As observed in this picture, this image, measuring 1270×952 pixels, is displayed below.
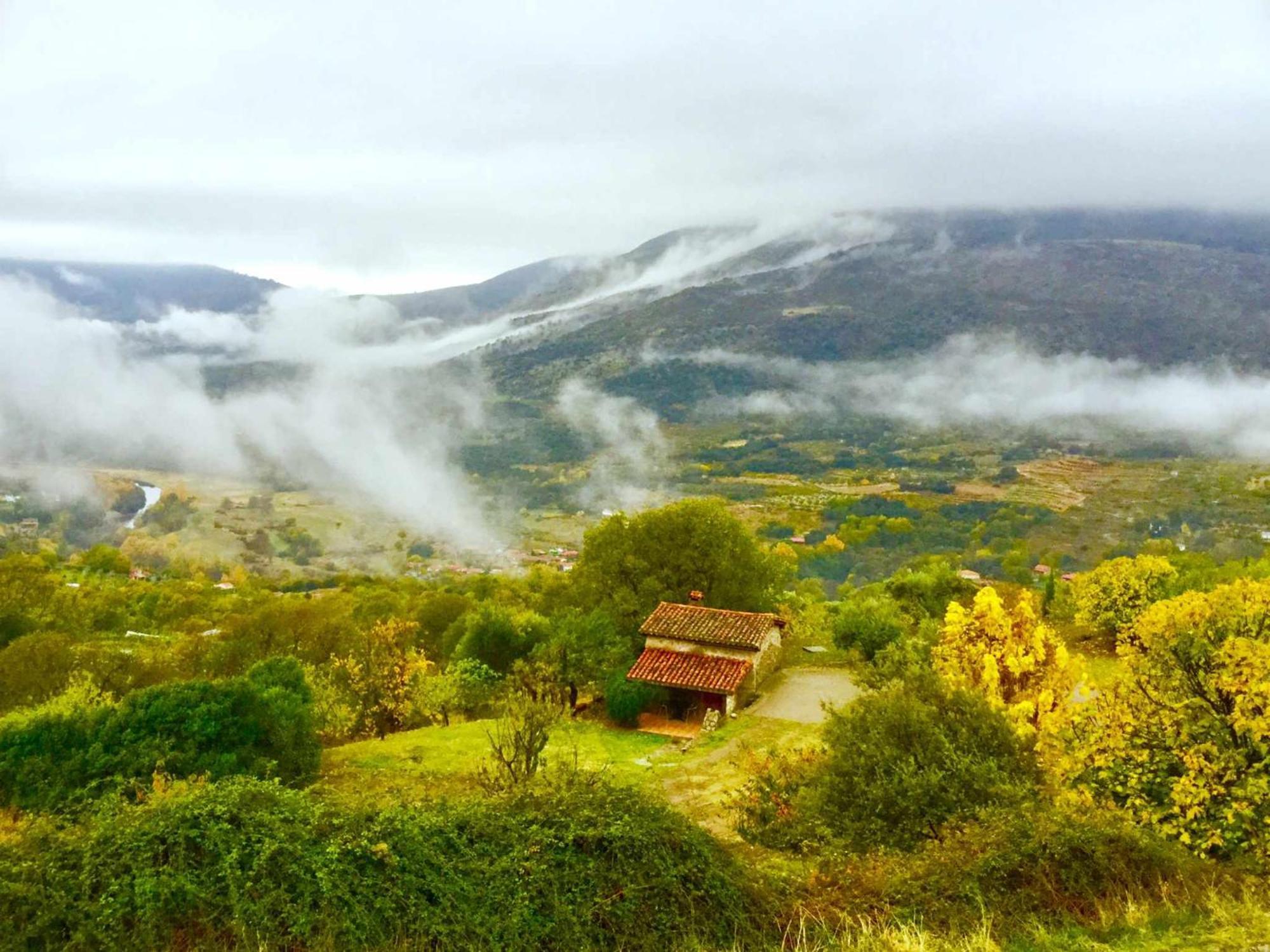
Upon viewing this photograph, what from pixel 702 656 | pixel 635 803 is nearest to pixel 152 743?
pixel 635 803

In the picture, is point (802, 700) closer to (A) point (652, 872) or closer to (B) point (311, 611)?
(B) point (311, 611)

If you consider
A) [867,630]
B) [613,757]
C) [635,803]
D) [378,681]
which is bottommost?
[867,630]

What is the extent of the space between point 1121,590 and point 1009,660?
24416 millimetres

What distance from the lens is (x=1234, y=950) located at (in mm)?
7953

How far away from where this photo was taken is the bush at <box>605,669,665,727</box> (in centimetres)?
2853

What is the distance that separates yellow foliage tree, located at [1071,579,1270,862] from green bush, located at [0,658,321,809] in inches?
658

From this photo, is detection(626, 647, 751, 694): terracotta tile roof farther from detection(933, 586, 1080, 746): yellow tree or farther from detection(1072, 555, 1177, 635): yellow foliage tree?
detection(1072, 555, 1177, 635): yellow foliage tree

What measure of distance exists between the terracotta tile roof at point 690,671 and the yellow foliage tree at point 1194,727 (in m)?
16.8

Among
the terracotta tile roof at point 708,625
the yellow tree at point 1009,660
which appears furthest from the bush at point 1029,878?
the terracotta tile roof at point 708,625

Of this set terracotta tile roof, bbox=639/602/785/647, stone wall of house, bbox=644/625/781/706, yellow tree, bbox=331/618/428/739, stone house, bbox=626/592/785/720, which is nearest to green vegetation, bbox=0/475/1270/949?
yellow tree, bbox=331/618/428/739

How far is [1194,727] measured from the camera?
1168cm

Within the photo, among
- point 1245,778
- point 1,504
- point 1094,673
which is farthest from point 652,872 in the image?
point 1,504

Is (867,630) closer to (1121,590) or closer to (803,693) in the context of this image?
(803,693)

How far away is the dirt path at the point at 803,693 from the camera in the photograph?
95.6ft
